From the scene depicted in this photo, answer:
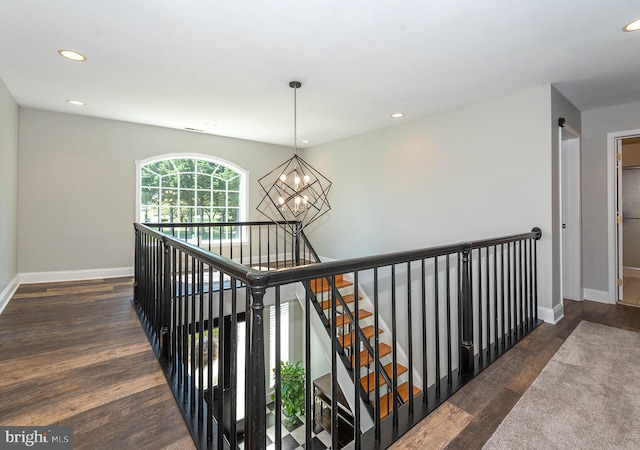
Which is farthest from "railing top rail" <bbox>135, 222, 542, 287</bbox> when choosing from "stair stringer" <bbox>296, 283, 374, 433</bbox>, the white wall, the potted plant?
the potted plant

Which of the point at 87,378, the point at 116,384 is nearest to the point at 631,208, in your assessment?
the point at 116,384

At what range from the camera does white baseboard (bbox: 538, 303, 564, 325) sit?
10.3 feet

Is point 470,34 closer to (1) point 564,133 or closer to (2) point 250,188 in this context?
(1) point 564,133

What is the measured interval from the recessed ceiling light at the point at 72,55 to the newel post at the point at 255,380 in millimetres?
2879

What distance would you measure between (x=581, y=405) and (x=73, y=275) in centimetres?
571

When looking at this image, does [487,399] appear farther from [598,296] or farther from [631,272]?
[631,272]

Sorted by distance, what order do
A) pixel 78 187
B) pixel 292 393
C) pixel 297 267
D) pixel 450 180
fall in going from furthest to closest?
pixel 292 393 < pixel 78 187 < pixel 450 180 < pixel 297 267

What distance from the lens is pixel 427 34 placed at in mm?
2299

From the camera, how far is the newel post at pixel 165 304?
Result: 2.14 meters

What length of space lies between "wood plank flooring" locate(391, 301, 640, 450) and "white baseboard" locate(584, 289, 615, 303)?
38.0 inches

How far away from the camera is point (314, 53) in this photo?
8.48ft

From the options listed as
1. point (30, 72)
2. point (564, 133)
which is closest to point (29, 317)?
point (30, 72)

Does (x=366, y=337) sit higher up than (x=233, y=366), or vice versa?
(x=233, y=366)

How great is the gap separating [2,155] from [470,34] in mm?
4577
